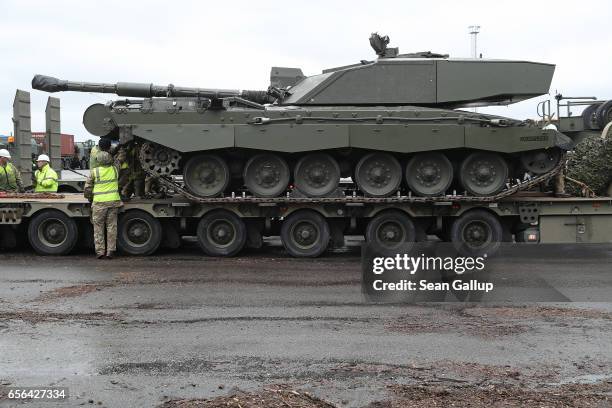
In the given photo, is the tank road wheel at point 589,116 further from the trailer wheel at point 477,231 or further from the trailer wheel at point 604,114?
the trailer wheel at point 477,231

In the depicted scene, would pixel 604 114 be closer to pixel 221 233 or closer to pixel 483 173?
pixel 483 173

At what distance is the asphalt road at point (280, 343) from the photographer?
5.19 meters

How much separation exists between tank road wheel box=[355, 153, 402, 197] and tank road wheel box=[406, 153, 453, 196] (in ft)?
0.75

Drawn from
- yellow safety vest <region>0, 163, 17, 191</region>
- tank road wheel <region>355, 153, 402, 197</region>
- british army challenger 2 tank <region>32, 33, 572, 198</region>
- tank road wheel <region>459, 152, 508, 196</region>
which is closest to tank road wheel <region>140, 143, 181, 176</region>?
british army challenger 2 tank <region>32, 33, 572, 198</region>

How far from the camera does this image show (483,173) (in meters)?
12.0

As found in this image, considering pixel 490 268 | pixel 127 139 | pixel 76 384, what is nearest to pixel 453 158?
pixel 490 268

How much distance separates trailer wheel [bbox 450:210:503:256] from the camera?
39.8 ft

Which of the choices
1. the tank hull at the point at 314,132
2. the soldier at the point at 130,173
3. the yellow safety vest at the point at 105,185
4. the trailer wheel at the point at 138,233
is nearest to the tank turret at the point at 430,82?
the tank hull at the point at 314,132

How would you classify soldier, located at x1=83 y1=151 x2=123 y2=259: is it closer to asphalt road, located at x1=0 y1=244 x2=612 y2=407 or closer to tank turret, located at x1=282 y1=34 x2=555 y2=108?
asphalt road, located at x1=0 y1=244 x2=612 y2=407

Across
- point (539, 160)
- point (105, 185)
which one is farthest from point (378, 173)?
point (105, 185)

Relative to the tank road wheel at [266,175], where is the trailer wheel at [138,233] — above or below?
below

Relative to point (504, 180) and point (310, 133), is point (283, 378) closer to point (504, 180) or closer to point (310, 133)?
point (310, 133)

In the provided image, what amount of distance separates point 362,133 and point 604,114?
285 inches

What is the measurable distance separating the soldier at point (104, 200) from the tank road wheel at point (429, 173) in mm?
4906
